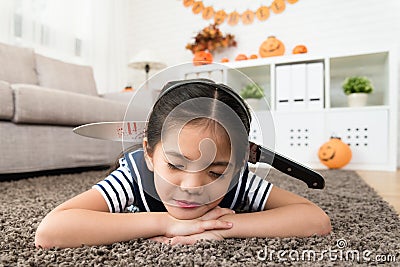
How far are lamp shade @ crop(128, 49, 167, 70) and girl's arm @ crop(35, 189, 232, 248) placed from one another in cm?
251

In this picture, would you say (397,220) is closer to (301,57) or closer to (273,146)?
(273,146)

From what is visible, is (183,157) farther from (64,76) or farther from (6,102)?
(64,76)

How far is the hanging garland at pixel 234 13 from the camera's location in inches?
112

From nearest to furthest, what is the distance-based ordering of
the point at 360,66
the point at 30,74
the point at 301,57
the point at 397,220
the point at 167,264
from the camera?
the point at 167,264 < the point at 397,220 < the point at 30,74 < the point at 301,57 < the point at 360,66

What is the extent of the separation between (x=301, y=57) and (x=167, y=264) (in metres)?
2.20

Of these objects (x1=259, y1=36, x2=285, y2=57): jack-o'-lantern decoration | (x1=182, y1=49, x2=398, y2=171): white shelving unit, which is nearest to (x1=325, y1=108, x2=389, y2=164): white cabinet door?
(x1=182, y1=49, x2=398, y2=171): white shelving unit

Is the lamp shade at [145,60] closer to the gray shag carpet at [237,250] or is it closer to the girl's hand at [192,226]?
the gray shag carpet at [237,250]

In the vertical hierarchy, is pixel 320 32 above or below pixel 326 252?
above

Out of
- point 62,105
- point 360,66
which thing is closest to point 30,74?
point 62,105

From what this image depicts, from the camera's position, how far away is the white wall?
2.54 metres

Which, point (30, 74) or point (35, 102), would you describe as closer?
point (35, 102)

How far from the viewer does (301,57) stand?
2414mm

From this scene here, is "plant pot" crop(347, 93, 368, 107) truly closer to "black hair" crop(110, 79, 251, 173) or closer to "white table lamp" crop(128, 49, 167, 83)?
"white table lamp" crop(128, 49, 167, 83)

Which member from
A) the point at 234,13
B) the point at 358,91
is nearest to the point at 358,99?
the point at 358,91
